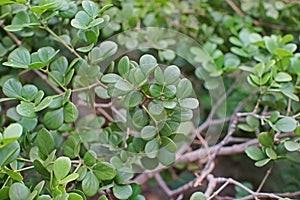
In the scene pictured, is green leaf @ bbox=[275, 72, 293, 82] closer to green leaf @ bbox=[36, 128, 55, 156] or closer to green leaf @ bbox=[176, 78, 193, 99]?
green leaf @ bbox=[176, 78, 193, 99]

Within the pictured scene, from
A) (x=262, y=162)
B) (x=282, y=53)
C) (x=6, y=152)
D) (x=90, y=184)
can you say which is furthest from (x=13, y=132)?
(x=282, y=53)

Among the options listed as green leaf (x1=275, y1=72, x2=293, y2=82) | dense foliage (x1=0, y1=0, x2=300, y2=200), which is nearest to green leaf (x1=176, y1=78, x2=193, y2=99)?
dense foliage (x1=0, y1=0, x2=300, y2=200)

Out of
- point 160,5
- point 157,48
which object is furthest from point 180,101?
point 160,5

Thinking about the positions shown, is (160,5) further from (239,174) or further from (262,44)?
(239,174)

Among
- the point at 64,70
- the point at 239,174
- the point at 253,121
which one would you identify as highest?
the point at 64,70


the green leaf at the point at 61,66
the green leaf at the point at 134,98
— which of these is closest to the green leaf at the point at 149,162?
the green leaf at the point at 134,98

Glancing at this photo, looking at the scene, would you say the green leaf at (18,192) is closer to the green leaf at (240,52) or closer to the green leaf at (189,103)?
the green leaf at (189,103)
